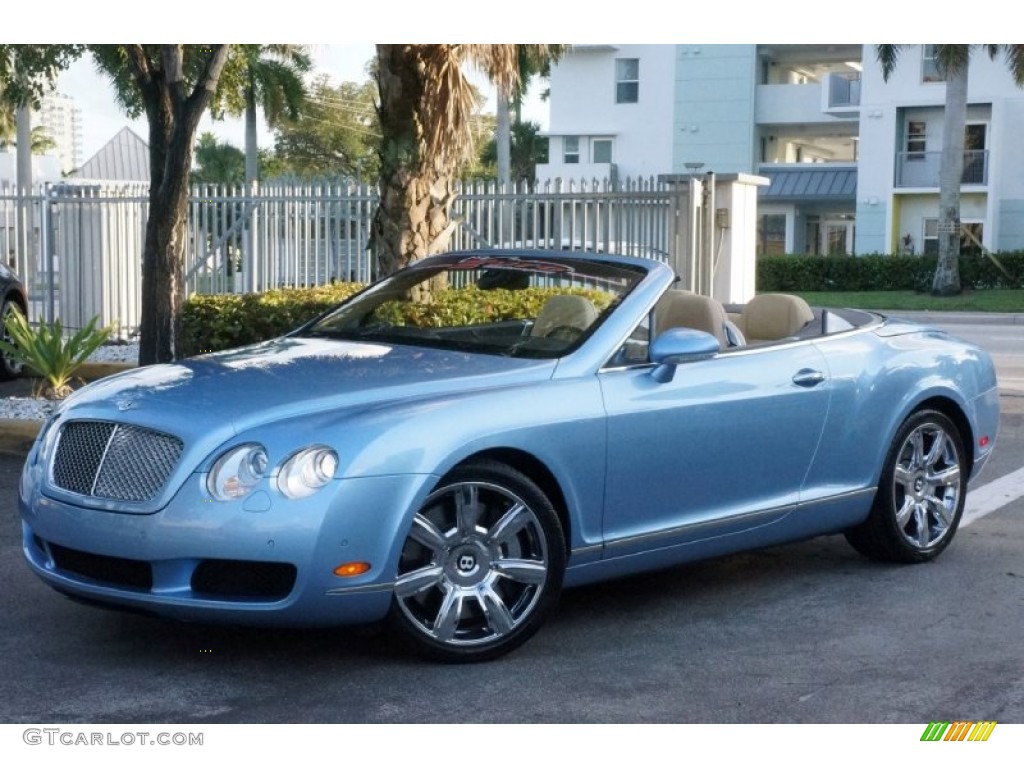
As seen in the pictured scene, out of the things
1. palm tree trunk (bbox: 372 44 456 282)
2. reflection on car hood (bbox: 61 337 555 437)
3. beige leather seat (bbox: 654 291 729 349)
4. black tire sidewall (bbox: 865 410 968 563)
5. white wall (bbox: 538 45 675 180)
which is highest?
white wall (bbox: 538 45 675 180)

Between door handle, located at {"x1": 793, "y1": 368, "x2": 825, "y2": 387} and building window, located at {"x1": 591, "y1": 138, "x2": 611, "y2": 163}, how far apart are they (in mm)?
44785

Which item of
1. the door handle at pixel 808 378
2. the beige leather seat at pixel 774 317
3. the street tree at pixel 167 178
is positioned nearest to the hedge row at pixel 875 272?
the street tree at pixel 167 178

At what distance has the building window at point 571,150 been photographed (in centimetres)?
5078

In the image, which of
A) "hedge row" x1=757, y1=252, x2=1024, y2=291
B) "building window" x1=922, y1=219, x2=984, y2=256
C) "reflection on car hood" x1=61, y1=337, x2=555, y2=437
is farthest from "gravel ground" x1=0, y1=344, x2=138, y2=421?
"building window" x1=922, y1=219, x2=984, y2=256

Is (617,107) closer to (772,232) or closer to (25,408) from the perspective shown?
(772,232)

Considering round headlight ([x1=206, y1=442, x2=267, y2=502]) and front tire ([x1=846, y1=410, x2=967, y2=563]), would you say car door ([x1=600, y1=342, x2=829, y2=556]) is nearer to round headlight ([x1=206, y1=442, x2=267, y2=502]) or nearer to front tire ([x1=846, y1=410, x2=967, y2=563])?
front tire ([x1=846, y1=410, x2=967, y2=563])

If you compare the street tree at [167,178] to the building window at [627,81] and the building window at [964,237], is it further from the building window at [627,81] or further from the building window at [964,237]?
the building window at [627,81]

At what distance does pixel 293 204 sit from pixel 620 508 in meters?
12.1

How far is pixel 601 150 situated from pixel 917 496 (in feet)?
146

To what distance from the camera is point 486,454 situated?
17.5ft

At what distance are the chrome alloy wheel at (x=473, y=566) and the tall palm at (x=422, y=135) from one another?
307 inches

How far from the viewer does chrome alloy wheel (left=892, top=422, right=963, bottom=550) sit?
22.9ft
